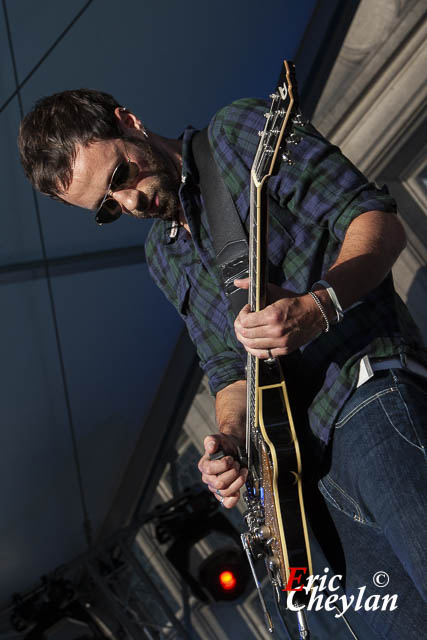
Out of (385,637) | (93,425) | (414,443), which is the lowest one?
(93,425)

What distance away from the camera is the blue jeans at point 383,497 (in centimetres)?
104

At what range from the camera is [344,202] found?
1.26 m

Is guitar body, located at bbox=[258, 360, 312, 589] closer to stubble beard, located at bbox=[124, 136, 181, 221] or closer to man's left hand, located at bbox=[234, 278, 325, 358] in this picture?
man's left hand, located at bbox=[234, 278, 325, 358]

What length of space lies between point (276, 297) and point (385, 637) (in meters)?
0.72

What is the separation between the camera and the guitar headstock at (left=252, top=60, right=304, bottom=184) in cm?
102

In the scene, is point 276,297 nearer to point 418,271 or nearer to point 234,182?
point 234,182

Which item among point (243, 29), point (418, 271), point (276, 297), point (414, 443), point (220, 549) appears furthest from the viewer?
point (220, 549)

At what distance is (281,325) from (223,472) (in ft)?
1.56

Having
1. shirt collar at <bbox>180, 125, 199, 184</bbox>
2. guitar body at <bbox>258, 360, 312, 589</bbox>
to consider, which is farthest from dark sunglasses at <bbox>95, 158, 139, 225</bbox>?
guitar body at <bbox>258, 360, 312, 589</bbox>

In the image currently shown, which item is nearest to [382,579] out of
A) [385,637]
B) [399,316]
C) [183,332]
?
[385,637]

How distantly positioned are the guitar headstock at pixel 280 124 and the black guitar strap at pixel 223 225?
289mm

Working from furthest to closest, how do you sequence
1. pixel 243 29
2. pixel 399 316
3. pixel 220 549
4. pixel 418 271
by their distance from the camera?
1. pixel 220 549
2. pixel 418 271
3. pixel 243 29
4. pixel 399 316

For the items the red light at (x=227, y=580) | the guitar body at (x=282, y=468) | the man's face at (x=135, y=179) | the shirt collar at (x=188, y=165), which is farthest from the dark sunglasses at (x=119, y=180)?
the red light at (x=227, y=580)

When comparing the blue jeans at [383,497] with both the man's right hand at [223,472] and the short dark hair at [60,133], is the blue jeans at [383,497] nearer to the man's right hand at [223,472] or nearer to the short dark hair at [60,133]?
the man's right hand at [223,472]
